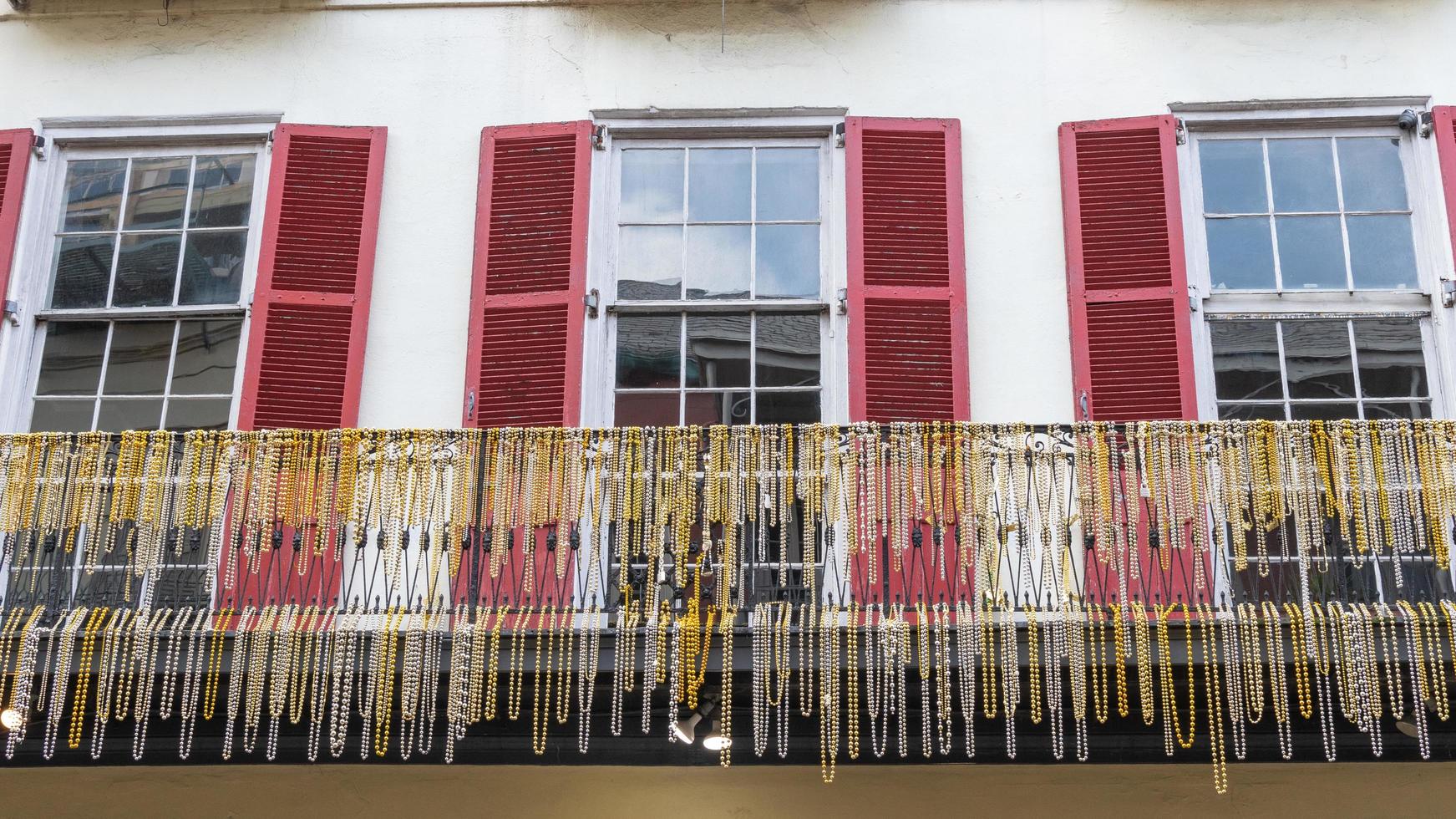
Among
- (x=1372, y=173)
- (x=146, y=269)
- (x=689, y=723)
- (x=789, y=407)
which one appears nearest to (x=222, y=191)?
(x=146, y=269)

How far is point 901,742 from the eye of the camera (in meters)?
6.73

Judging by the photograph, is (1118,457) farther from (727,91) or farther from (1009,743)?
(727,91)

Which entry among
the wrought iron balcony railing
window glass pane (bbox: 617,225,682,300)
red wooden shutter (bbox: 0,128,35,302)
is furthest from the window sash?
window glass pane (bbox: 617,225,682,300)

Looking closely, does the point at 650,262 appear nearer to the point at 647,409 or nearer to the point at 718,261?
the point at 718,261

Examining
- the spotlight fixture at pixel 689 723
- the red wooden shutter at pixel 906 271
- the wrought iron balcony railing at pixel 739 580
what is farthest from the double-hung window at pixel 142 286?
the red wooden shutter at pixel 906 271

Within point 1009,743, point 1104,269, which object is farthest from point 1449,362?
point 1009,743

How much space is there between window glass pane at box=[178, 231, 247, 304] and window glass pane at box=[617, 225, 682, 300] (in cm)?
193

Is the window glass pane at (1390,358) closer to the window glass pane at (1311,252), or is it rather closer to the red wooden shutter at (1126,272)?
the window glass pane at (1311,252)

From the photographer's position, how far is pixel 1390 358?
26.3 feet

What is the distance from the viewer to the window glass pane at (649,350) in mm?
8219

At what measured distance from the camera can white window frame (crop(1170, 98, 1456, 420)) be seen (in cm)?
804

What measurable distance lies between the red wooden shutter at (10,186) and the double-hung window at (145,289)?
203 mm

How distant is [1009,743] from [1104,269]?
2460 mm

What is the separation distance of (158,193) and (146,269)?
0.44 metres
